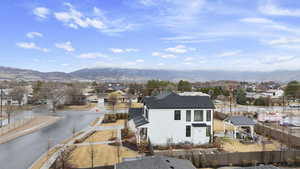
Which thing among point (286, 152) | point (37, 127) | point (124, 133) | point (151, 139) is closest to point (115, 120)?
point (124, 133)

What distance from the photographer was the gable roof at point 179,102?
20953 millimetres

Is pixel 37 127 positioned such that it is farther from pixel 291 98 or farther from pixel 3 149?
pixel 291 98

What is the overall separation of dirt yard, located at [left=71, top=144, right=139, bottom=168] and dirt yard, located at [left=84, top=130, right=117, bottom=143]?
2.44 meters

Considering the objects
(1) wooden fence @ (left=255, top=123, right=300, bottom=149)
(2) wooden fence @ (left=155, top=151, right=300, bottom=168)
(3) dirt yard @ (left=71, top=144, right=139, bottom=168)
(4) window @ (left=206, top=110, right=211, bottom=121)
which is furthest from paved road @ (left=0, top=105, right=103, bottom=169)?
(1) wooden fence @ (left=255, top=123, right=300, bottom=149)

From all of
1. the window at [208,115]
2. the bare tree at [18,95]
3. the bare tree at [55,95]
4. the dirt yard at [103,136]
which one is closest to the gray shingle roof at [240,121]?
the window at [208,115]

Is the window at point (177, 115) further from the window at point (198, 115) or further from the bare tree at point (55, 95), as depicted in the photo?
the bare tree at point (55, 95)

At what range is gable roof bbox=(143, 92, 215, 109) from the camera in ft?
68.7

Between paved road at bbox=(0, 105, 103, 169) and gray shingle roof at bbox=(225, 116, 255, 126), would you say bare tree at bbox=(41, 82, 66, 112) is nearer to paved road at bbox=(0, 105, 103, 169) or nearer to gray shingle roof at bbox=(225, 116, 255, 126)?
paved road at bbox=(0, 105, 103, 169)

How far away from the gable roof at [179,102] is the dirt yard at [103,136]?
6.66 m

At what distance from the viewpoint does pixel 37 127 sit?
28.7m

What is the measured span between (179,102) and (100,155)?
31.4ft

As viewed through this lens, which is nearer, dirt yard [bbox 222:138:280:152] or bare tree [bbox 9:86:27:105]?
dirt yard [bbox 222:138:280:152]

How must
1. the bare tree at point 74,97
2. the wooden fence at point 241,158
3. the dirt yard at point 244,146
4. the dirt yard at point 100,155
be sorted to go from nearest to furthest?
the wooden fence at point 241,158, the dirt yard at point 100,155, the dirt yard at point 244,146, the bare tree at point 74,97

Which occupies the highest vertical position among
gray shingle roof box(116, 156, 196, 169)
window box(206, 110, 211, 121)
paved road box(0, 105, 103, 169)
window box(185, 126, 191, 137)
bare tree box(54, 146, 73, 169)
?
window box(206, 110, 211, 121)
